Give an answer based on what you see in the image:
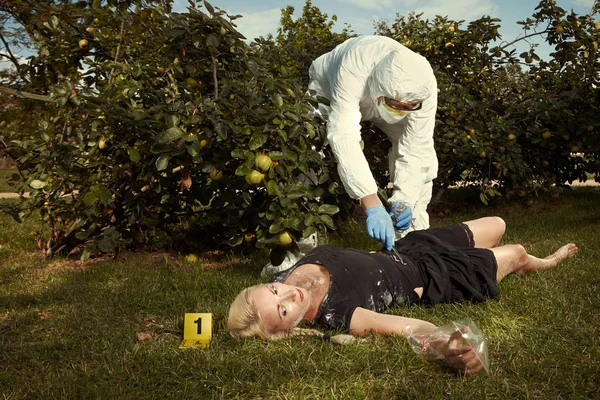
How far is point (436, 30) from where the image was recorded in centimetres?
608

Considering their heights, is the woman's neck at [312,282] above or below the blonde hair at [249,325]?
above

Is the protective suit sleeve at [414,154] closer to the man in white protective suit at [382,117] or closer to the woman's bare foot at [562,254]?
the man in white protective suit at [382,117]

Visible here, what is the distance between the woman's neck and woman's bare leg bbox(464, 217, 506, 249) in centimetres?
117

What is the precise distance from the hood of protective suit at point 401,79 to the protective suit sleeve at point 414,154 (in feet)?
0.99

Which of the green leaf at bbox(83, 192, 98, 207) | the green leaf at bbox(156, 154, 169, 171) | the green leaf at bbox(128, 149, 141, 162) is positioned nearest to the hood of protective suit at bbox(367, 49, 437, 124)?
the green leaf at bbox(156, 154, 169, 171)

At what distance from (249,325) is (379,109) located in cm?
150

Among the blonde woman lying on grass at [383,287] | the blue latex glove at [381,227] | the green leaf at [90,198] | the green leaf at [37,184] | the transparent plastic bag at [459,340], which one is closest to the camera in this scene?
the transparent plastic bag at [459,340]

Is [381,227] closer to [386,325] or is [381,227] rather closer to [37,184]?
[386,325]

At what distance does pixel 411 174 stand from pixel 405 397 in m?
1.78

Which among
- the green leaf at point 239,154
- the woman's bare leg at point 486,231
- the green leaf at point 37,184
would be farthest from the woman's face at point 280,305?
the green leaf at point 37,184

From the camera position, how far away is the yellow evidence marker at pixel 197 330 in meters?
2.34

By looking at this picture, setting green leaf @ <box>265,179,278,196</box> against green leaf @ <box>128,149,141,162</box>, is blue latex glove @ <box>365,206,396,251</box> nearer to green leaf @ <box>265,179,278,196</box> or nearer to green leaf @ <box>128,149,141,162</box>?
green leaf @ <box>265,179,278,196</box>

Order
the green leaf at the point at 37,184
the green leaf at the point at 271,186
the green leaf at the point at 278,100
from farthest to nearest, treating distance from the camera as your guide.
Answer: the green leaf at the point at 37,184 → the green leaf at the point at 278,100 → the green leaf at the point at 271,186

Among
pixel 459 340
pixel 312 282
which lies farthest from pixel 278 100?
pixel 459 340
